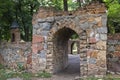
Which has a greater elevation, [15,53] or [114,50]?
[114,50]

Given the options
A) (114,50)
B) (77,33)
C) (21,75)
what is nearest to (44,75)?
(21,75)

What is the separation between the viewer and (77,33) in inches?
449

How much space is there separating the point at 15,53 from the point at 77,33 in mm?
4042

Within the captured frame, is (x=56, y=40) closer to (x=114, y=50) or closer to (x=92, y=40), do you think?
(x=92, y=40)

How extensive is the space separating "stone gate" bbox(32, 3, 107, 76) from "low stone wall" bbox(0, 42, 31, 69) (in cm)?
73

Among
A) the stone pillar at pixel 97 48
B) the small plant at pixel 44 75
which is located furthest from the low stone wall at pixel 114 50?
the small plant at pixel 44 75

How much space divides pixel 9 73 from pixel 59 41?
3107mm

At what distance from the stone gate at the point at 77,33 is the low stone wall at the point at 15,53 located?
73 centimetres

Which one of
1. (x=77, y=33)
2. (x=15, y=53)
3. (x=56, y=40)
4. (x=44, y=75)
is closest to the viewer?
(x=77, y=33)

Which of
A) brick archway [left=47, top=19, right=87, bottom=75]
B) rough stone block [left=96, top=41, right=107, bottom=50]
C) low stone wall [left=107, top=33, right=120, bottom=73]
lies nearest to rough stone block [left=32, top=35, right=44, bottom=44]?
brick archway [left=47, top=19, right=87, bottom=75]

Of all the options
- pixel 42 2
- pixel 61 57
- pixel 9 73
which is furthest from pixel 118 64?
pixel 42 2

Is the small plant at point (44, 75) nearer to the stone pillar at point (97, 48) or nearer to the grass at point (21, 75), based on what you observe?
the grass at point (21, 75)

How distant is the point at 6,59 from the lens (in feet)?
45.9

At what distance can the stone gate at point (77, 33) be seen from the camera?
11.0 metres
